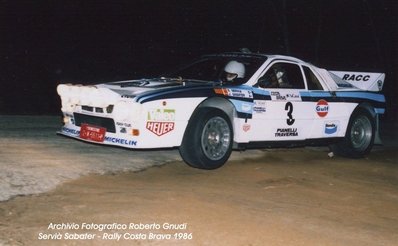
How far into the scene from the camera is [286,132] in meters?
7.21

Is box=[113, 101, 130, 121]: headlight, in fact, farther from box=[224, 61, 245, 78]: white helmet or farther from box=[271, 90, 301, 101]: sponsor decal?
box=[271, 90, 301, 101]: sponsor decal

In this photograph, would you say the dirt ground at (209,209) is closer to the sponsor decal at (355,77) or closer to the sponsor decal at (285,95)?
the sponsor decal at (285,95)

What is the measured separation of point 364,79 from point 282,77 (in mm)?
2164

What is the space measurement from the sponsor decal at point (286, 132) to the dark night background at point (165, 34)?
35.2 ft

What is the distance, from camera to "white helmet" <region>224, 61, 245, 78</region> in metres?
7.00

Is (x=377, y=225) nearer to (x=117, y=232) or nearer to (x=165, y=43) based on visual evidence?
(x=117, y=232)

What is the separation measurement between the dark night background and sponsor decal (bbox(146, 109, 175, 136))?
1242 cm

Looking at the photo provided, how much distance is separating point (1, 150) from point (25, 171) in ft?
4.28

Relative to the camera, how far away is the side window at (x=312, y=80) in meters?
7.76

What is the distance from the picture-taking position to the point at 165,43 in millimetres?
23328

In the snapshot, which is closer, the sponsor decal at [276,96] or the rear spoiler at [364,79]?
the sponsor decal at [276,96]

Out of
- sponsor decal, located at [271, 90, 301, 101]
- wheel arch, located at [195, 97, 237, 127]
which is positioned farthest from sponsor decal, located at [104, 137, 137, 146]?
sponsor decal, located at [271, 90, 301, 101]

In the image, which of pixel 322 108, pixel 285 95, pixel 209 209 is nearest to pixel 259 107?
pixel 285 95

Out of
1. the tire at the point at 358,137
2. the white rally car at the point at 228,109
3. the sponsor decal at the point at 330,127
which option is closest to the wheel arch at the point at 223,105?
the white rally car at the point at 228,109
